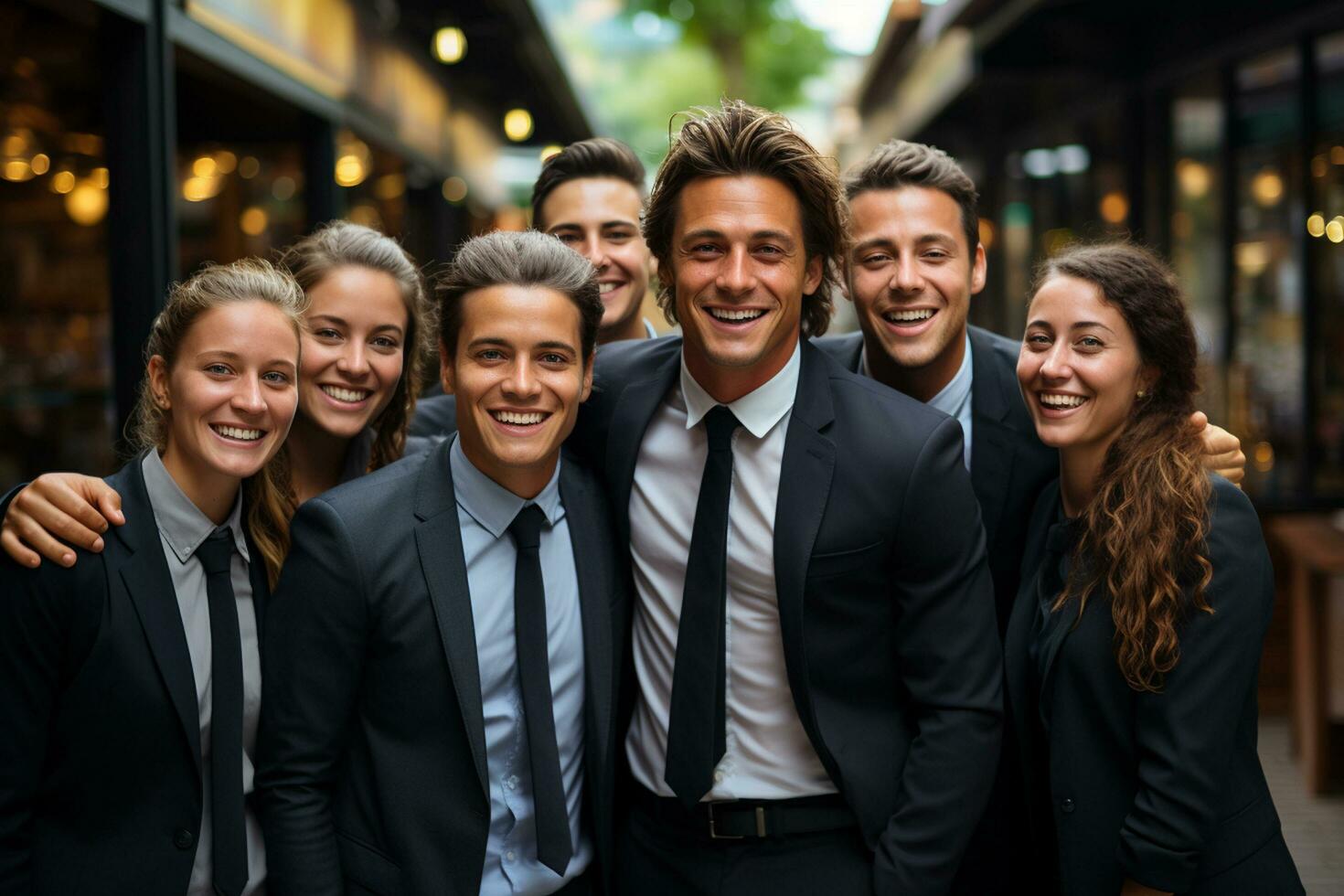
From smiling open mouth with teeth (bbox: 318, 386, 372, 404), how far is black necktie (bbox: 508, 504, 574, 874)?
759 mm

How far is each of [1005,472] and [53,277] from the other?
6.38 m

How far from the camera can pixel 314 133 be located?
21.4 ft

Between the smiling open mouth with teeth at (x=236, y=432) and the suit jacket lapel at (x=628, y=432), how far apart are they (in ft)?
2.39

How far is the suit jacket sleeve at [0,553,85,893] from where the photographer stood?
208 cm

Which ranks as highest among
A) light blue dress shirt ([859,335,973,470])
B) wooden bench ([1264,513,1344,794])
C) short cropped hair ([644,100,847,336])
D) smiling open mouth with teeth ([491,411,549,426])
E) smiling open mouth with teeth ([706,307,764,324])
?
short cropped hair ([644,100,847,336])

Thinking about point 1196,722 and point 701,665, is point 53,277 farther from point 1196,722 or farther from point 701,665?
point 1196,722

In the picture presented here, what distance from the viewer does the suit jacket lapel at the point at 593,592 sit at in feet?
7.97

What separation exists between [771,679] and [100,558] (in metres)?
1.27

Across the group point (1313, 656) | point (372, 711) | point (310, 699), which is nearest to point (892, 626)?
point (372, 711)

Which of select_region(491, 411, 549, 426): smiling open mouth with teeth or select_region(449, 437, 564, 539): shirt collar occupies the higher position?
select_region(491, 411, 549, 426): smiling open mouth with teeth

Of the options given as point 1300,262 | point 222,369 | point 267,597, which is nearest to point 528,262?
point 222,369

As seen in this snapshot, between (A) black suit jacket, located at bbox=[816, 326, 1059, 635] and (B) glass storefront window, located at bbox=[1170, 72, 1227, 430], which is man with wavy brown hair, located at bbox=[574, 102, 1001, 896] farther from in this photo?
(B) glass storefront window, located at bbox=[1170, 72, 1227, 430]

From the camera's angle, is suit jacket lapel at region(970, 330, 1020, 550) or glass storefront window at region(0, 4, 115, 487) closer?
suit jacket lapel at region(970, 330, 1020, 550)

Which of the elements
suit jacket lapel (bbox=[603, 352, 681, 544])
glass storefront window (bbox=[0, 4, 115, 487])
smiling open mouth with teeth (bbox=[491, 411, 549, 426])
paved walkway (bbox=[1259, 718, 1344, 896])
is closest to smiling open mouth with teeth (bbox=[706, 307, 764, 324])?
suit jacket lapel (bbox=[603, 352, 681, 544])
